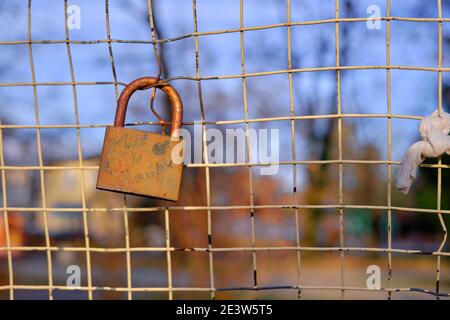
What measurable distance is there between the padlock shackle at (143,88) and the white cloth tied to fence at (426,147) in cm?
49

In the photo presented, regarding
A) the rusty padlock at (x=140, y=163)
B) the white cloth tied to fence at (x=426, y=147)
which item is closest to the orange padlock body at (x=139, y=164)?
the rusty padlock at (x=140, y=163)

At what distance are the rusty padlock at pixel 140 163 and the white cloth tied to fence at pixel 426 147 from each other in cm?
48

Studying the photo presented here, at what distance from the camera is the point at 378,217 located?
26.9ft

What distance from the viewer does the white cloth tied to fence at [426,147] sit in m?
1.16

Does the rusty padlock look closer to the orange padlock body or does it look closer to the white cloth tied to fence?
the orange padlock body

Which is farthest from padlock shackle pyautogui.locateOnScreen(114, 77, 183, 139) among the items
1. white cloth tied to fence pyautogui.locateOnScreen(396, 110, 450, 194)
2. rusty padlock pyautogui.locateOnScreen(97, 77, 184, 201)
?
white cloth tied to fence pyautogui.locateOnScreen(396, 110, 450, 194)

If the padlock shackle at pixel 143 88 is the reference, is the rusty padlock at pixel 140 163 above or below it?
below

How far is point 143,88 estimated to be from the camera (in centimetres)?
123

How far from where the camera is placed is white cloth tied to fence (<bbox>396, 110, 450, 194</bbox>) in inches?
45.6

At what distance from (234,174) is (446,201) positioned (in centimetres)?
449

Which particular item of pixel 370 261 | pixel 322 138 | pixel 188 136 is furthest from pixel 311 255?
pixel 188 136

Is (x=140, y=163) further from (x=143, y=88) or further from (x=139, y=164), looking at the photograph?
(x=143, y=88)

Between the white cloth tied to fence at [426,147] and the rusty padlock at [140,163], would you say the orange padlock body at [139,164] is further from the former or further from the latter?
the white cloth tied to fence at [426,147]

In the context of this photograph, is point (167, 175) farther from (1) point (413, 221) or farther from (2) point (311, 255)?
(1) point (413, 221)
